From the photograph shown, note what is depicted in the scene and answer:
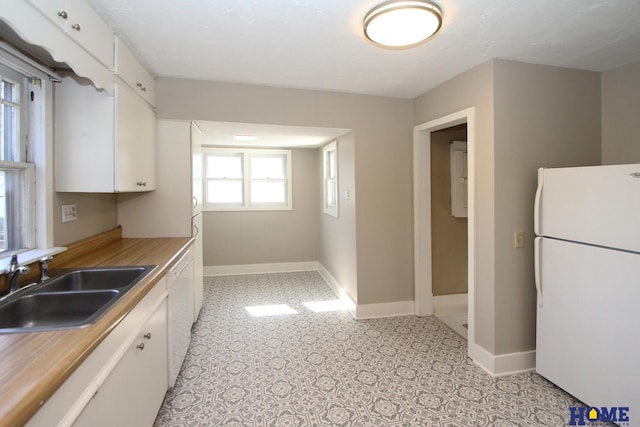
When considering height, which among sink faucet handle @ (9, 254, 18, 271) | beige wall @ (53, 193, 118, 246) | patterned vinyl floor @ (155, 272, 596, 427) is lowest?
patterned vinyl floor @ (155, 272, 596, 427)

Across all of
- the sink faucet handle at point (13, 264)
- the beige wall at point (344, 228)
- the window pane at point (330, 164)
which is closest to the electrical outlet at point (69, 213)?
the sink faucet handle at point (13, 264)

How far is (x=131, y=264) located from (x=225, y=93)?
5.78 ft

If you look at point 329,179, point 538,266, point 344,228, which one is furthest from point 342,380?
point 329,179

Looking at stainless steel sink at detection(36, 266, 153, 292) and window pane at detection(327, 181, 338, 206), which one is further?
window pane at detection(327, 181, 338, 206)

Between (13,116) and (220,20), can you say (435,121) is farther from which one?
(13,116)

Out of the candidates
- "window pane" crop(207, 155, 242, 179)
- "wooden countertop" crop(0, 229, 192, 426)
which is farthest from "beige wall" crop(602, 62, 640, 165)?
"window pane" crop(207, 155, 242, 179)

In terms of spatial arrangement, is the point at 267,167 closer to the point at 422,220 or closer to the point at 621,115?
the point at 422,220

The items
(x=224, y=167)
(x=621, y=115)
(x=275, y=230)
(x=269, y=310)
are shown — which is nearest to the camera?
(x=621, y=115)

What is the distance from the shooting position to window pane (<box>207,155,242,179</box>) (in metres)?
5.15

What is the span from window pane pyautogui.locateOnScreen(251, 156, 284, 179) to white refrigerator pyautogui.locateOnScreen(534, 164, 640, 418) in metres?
3.93

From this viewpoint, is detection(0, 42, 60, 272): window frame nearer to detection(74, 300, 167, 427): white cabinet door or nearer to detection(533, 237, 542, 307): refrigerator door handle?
detection(74, 300, 167, 427): white cabinet door

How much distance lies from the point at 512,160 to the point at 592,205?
61 centimetres

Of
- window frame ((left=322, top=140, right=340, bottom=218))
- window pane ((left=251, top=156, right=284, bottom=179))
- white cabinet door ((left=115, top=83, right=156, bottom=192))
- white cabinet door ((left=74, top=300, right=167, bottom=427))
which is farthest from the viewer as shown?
window pane ((left=251, top=156, right=284, bottom=179))

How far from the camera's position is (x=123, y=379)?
1.33 metres
